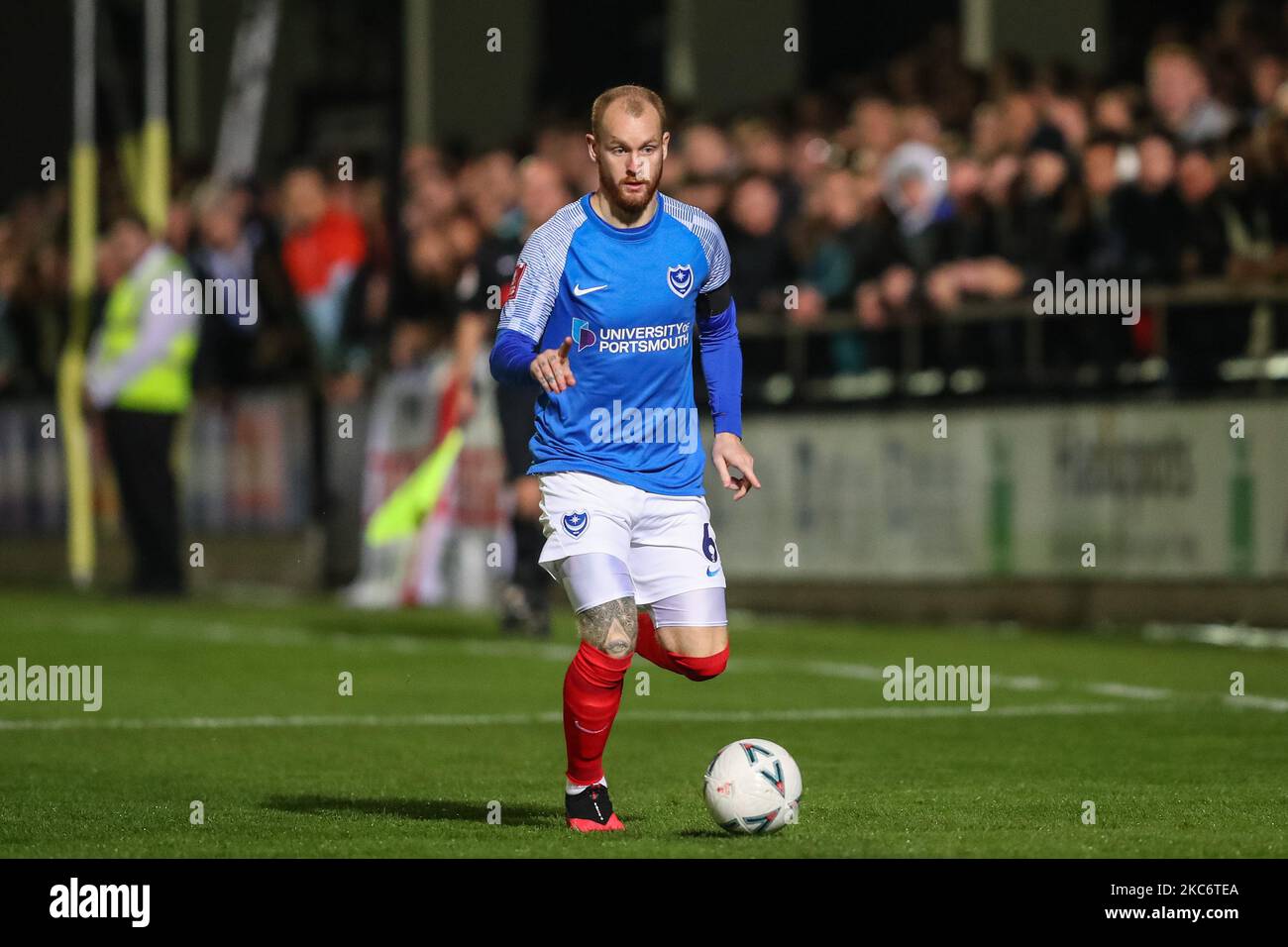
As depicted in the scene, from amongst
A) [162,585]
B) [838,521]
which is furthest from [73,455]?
[838,521]

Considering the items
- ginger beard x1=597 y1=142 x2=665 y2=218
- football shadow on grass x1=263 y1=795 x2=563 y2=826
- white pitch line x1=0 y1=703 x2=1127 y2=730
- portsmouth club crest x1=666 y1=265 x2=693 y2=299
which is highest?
ginger beard x1=597 y1=142 x2=665 y2=218

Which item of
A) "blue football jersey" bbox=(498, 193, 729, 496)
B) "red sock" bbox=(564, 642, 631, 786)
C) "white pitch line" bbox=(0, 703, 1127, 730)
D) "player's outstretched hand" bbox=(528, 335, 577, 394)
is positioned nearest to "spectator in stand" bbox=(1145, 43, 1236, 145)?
"white pitch line" bbox=(0, 703, 1127, 730)

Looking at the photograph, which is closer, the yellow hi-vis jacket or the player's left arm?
the player's left arm

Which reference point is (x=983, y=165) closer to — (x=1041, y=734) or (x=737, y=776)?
(x=1041, y=734)

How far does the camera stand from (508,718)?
39.6 feet

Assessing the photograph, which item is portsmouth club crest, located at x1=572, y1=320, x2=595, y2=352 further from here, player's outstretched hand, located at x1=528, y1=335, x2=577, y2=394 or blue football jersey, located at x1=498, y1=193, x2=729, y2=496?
player's outstretched hand, located at x1=528, y1=335, x2=577, y2=394

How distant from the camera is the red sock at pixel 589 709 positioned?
823 centimetres

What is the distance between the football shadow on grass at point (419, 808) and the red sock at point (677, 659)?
59cm

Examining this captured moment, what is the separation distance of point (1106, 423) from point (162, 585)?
7.99 meters

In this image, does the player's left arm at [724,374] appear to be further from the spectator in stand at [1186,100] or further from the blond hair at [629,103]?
the spectator in stand at [1186,100]

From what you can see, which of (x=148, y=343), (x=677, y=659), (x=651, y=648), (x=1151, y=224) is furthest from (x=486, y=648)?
(x=677, y=659)

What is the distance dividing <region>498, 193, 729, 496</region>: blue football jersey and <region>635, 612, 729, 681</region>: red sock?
497mm

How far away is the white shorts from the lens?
27.2ft

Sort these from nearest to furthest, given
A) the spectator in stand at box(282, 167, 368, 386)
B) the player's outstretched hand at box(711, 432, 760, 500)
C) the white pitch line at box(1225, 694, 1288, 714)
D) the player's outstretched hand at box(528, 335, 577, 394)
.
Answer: the player's outstretched hand at box(528, 335, 577, 394), the player's outstretched hand at box(711, 432, 760, 500), the white pitch line at box(1225, 694, 1288, 714), the spectator in stand at box(282, 167, 368, 386)
